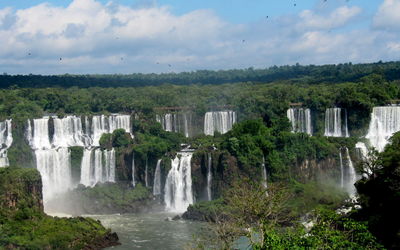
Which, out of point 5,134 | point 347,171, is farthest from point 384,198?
point 5,134

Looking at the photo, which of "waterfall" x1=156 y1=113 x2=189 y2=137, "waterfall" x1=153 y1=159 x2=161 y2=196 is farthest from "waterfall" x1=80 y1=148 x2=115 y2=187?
"waterfall" x1=156 y1=113 x2=189 y2=137

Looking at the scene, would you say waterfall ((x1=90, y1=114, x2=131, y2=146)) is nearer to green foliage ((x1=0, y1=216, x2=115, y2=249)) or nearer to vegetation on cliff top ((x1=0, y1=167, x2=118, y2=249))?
vegetation on cliff top ((x1=0, y1=167, x2=118, y2=249))

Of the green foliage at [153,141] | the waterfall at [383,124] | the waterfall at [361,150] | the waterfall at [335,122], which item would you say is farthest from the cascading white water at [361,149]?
→ the green foliage at [153,141]

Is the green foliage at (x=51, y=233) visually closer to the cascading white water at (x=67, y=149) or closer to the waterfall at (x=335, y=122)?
the cascading white water at (x=67, y=149)

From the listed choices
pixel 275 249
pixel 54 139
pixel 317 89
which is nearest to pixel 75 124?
pixel 54 139

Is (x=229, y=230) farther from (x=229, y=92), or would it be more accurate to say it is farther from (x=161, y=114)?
(x=229, y=92)

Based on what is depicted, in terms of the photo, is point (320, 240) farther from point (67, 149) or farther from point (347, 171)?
point (67, 149)
